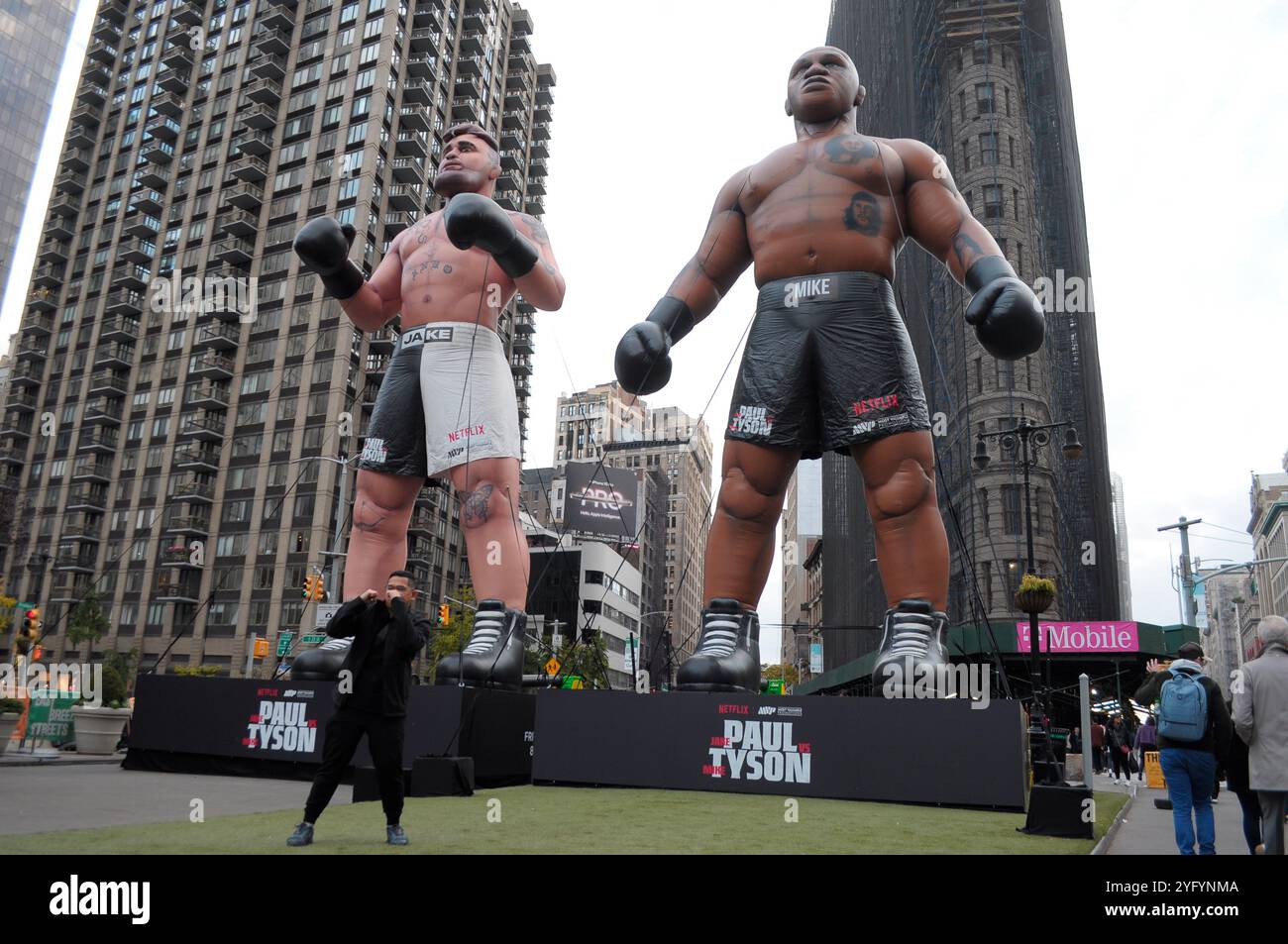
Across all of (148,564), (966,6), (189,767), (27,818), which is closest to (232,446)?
(148,564)

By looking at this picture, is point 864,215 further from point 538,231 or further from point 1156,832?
point 1156,832

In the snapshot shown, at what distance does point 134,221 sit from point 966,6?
48379 millimetres

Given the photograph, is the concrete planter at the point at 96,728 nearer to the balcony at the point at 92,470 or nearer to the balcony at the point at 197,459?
the balcony at the point at 197,459

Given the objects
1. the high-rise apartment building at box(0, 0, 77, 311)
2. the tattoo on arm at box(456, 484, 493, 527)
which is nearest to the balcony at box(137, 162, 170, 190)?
the high-rise apartment building at box(0, 0, 77, 311)

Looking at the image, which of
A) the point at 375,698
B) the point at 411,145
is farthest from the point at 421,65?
the point at 375,698

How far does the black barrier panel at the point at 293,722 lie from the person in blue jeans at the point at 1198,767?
197 inches

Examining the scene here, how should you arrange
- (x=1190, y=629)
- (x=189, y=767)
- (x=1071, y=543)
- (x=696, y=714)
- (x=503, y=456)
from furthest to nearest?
(x=1071, y=543), (x=1190, y=629), (x=189, y=767), (x=503, y=456), (x=696, y=714)

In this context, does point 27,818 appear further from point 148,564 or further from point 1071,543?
point 148,564

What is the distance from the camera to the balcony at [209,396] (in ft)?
159

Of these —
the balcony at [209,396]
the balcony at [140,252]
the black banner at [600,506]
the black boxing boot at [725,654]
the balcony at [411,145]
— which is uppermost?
the balcony at [411,145]

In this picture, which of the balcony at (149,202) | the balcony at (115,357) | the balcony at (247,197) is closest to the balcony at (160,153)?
the balcony at (149,202)

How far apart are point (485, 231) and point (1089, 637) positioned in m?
19.2

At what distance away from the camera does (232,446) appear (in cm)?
4816

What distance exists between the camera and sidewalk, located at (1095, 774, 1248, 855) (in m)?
5.98
